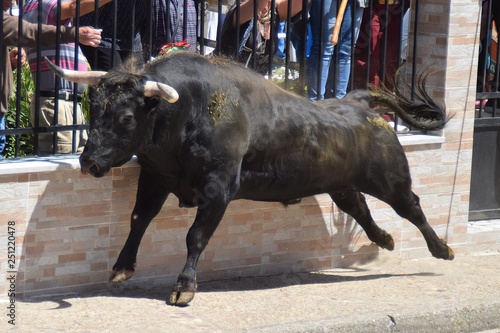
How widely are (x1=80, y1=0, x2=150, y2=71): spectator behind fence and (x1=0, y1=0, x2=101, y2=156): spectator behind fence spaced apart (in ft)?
0.56

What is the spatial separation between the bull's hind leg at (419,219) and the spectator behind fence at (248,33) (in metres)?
1.33

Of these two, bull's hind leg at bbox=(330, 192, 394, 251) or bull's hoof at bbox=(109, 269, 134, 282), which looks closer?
Answer: bull's hoof at bbox=(109, 269, 134, 282)

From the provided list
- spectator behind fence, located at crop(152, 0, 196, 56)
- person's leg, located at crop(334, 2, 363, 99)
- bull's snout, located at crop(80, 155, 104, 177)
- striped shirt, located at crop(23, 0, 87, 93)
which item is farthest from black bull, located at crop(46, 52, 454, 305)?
striped shirt, located at crop(23, 0, 87, 93)

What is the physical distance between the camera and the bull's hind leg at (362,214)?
764 centimetres

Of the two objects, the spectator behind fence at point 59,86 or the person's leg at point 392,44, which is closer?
the spectator behind fence at point 59,86

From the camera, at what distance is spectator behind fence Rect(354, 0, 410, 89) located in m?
8.09

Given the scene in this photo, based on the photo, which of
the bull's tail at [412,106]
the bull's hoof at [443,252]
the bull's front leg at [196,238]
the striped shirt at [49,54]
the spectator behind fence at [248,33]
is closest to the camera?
the bull's front leg at [196,238]

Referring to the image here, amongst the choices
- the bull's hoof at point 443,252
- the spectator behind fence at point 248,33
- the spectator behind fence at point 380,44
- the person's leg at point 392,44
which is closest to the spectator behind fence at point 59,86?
the spectator behind fence at point 248,33

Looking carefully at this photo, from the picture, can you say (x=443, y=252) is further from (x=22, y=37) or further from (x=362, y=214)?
(x=22, y=37)

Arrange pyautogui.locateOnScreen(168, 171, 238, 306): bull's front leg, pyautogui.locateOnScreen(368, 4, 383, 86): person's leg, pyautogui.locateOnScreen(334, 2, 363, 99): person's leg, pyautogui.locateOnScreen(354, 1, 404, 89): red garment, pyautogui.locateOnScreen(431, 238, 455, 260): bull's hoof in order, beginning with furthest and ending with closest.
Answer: pyautogui.locateOnScreen(368, 4, 383, 86): person's leg
pyautogui.locateOnScreen(354, 1, 404, 89): red garment
pyautogui.locateOnScreen(334, 2, 363, 99): person's leg
pyautogui.locateOnScreen(431, 238, 455, 260): bull's hoof
pyautogui.locateOnScreen(168, 171, 238, 306): bull's front leg

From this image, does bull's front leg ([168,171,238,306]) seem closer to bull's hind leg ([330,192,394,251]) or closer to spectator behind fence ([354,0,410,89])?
bull's hind leg ([330,192,394,251])

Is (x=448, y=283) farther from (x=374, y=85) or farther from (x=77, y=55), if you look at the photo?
(x=77, y=55)

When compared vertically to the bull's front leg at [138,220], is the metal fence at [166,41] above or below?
above

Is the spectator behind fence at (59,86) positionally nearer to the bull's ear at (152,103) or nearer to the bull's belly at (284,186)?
the bull's ear at (152,103)
